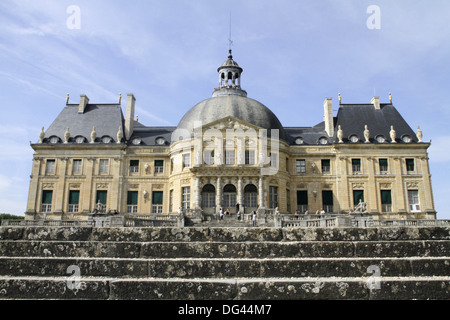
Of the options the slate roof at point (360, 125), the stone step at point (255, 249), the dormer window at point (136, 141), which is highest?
the slate roof at point (360, 125)

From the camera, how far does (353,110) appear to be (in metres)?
44.8

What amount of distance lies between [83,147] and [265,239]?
116 ft

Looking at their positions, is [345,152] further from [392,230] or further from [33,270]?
[33,270]

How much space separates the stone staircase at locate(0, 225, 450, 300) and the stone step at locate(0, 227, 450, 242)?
0.02 metres

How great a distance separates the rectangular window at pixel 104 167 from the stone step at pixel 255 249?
3273 cm

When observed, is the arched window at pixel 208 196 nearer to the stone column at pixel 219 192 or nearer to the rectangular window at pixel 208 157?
the stone column at pixel 219 192

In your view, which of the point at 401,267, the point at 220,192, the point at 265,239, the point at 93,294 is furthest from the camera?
the point at 220,192

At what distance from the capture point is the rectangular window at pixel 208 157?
37.2m

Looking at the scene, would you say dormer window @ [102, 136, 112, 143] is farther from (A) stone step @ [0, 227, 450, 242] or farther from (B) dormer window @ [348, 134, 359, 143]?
(A) stone step @ [0, 227, 450, 242]

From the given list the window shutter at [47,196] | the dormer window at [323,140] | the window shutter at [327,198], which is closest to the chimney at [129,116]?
the window shutter at [47,196]

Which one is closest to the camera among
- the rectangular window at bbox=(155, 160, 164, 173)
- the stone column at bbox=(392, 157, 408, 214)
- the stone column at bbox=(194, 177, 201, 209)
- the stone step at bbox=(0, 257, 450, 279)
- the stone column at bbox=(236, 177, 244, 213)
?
the stone step at bbox=(0, 257, 450, 279)

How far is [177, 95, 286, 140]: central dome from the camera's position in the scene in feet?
130

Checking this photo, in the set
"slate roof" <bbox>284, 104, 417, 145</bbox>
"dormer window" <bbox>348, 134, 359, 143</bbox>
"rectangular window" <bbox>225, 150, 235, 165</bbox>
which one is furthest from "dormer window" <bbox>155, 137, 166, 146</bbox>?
"dormer window" <bbox>348, 134, 359, 143</bbox>

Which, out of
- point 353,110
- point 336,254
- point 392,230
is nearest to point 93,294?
point 336,254
